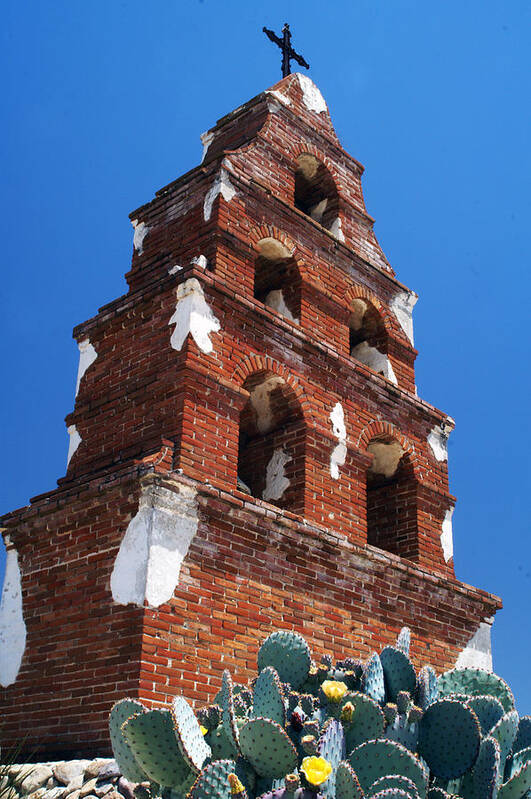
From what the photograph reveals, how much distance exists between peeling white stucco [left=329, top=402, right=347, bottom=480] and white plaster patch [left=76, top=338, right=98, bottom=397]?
3093mm

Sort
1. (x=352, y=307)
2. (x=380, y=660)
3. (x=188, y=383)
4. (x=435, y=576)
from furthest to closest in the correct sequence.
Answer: (x=352, y=307)
(x=435, y=576)
(x=188, y=383)
(x=380, y=660)

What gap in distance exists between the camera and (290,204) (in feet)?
40.3

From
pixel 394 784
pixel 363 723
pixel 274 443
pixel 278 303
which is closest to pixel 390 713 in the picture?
pixel 363 723

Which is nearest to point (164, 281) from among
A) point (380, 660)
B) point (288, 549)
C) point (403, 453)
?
point (288, 549)

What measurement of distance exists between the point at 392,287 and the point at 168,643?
24.2 ft

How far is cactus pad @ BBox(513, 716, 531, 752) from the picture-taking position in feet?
19.2

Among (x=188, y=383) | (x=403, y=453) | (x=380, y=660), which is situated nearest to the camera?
(x=380, y=660)

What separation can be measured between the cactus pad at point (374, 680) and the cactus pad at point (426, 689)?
263mm

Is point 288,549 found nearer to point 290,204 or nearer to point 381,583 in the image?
point 381,583

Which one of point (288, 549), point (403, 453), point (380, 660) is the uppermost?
point (403, 453)

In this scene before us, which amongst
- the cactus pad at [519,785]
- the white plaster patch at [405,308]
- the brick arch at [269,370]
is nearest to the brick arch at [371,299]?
the white plaster patch at [405,308]

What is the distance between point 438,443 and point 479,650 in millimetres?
2918

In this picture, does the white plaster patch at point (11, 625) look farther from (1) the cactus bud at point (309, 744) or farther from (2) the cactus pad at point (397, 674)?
(1) the cactus bud at point (309, 744)

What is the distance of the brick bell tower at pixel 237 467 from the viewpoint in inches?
330
